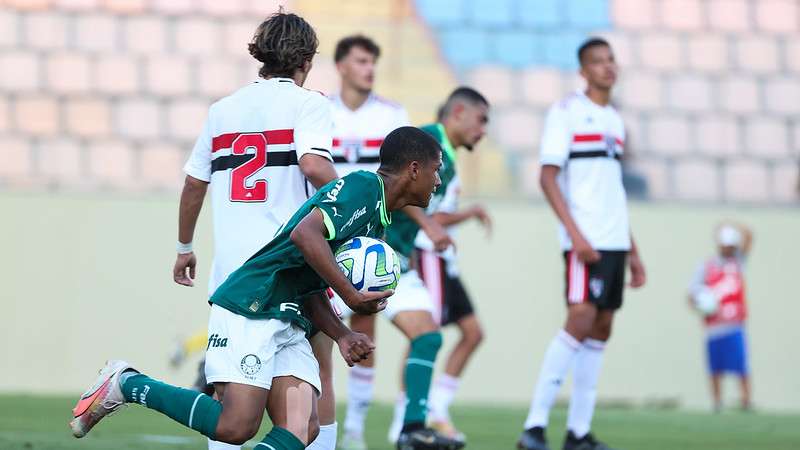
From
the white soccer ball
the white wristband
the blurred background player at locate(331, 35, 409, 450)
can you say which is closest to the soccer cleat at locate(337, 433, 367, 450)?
the blurred background player at locate(331, 35, 409, 450)

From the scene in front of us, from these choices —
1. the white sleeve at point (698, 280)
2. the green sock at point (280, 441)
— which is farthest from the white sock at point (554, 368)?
the white sleeve at point (698, 280)

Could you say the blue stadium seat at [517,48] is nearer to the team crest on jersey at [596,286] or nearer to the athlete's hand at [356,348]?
the team crest on jersey at [596,286]

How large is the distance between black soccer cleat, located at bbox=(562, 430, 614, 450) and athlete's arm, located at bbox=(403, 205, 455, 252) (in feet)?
4.54

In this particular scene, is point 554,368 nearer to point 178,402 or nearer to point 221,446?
point 221,446

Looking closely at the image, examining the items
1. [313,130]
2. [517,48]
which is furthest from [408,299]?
[517,48]

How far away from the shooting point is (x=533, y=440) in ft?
24.4

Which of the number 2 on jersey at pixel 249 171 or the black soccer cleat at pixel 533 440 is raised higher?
the number 2 on jersey at pixel 249 171

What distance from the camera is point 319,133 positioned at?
5.15 meters

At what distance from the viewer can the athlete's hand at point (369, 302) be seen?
4504 mm

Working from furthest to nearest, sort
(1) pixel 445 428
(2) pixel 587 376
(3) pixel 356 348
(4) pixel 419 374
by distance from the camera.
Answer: (1) pixel 445 428 < (2) pixel 587 376 < (4) pixel 419 374 < (3) pixel 356 348

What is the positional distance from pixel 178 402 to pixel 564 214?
3260 mm

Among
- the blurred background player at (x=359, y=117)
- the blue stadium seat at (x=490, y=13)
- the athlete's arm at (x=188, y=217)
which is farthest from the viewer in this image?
the blue stadium seat at (x=490, y=13)

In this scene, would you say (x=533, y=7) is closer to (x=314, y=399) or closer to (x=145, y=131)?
(x=145, y=131)

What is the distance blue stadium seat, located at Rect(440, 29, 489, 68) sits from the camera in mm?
14758
